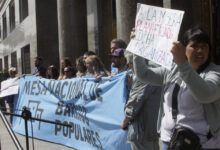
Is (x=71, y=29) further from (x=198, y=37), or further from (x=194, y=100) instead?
(x=194, y=100)

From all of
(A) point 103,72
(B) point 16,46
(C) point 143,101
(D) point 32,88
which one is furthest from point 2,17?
(C) point 143,101

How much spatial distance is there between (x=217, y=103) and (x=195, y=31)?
52 centimetres

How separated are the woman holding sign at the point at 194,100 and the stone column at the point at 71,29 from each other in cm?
811

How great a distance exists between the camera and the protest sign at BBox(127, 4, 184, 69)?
82.4 inches

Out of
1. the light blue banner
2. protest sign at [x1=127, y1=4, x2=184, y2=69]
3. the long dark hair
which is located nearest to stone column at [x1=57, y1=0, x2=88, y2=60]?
the light blue banner

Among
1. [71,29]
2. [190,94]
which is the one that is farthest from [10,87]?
[190,94]

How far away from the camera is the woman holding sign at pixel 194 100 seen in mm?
1775

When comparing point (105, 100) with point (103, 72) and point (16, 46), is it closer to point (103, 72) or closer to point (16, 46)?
point (103, 72)

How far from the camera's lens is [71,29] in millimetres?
10047

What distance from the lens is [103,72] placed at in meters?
5.46

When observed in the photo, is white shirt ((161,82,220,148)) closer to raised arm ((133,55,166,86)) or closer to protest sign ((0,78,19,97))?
raised arm ((133,55,166,86))

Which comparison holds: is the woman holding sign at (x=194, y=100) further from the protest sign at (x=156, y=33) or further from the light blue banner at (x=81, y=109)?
the light blue banner at (x=81, y=109)

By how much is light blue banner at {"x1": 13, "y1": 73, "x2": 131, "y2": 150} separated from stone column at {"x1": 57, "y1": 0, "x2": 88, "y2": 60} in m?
2.97

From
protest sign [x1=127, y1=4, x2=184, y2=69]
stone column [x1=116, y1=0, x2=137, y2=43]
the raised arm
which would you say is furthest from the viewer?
stone column [x1=116, y1=0, x2=137, y2=43]
